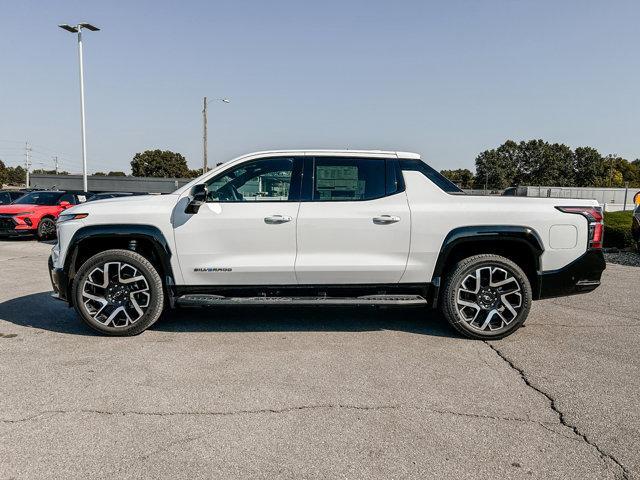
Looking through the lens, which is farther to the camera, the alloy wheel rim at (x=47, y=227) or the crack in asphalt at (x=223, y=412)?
the alloy wheel rim at (x=47, y=227)

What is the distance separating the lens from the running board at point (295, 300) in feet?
15.2

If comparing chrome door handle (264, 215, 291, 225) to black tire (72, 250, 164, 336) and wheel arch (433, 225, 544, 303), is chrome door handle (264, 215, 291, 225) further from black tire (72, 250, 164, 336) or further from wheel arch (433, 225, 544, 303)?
wheel arch (433, 225, 544, 303)

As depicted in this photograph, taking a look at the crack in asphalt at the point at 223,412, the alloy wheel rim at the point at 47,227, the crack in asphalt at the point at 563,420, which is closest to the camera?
the crack in asphalt at the point at 563,420

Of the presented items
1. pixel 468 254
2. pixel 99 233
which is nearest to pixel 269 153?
pixel 99 233

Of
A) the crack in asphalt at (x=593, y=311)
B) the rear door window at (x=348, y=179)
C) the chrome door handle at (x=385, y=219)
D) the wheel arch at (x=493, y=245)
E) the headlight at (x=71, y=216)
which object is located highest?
the rear door window at (x=348, y=179)

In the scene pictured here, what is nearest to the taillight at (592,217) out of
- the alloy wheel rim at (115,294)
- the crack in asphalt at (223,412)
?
the crack in asphalt at (223,412)

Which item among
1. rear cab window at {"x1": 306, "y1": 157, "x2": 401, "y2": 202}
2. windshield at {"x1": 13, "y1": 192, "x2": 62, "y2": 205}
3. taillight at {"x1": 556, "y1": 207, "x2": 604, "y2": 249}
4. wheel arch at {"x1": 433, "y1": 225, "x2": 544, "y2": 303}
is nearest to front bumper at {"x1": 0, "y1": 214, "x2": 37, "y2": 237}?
windshield at {"x1": 13, "y1": 192, "x2": 62, "y2": 205}

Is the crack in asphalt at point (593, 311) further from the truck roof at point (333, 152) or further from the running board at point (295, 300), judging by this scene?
the truck roof at point (333, 152)

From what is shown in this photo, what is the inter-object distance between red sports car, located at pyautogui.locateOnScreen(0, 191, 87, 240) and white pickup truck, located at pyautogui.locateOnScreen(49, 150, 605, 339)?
35.1 ft

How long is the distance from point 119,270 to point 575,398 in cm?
411

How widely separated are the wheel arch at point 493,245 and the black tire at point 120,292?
2827 mm

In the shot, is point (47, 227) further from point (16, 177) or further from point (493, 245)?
point (16, 177)

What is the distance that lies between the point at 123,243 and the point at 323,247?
2.06 meters

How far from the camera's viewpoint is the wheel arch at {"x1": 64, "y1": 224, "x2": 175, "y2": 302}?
15.3 ft
